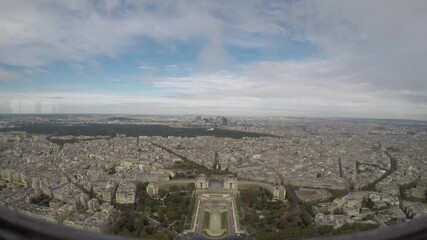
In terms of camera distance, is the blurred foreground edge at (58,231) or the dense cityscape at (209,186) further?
the dense cityscape at (209,186)

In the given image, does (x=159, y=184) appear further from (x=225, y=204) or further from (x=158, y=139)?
(x=158, y=139)

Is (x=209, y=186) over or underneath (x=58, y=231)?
underneath

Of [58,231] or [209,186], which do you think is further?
[209,186]

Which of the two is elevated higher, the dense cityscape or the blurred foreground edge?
the blurred foreground edge

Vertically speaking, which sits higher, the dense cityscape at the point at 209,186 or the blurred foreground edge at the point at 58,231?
the blurred foreground edge at the point at 58,231

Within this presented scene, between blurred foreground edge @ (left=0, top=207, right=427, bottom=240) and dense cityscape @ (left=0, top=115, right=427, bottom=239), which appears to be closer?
blurred foreground edge @ (left=0, top=207, right=427, bottom=240)
